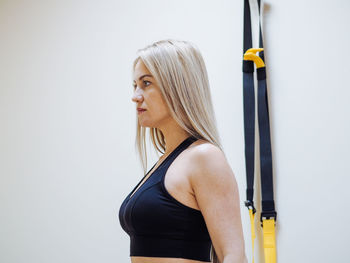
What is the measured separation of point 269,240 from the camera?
1.30m

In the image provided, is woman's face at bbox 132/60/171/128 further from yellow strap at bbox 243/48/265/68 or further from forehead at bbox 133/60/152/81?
yellow strap at bbox 243/48/265/68

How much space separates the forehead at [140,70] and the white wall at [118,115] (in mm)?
503

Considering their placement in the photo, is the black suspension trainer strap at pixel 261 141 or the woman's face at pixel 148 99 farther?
the black suspension trainer strap at pixel 261 141

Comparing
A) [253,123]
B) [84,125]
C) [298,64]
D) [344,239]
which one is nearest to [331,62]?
[298,64]

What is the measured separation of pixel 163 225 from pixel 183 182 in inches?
4.3

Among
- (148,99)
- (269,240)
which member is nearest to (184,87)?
(148,99)

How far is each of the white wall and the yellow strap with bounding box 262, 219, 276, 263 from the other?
4 centimetres

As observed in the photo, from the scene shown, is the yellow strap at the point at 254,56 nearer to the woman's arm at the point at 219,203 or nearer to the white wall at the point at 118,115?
the white wall at the point at 118,115

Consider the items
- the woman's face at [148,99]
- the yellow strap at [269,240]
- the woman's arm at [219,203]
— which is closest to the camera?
the woman's arm at [219,203]

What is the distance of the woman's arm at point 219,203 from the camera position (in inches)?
34.9

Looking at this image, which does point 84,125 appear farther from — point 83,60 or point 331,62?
point 331,62

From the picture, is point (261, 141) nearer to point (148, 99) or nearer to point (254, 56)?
point (254, 56)

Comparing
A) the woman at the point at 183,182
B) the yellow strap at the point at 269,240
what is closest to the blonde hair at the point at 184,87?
the woman at the point at 183,182

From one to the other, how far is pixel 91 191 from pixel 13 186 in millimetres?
427
